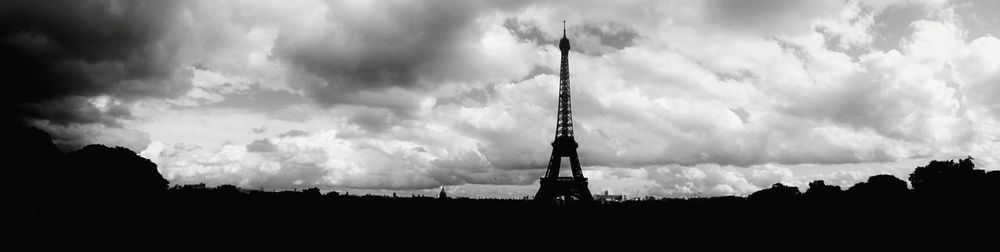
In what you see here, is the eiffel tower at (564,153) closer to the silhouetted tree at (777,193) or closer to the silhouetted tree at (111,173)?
the silhouetted tree at (777,193)

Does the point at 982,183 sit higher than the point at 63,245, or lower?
higher

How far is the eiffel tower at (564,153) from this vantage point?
87.9 metres

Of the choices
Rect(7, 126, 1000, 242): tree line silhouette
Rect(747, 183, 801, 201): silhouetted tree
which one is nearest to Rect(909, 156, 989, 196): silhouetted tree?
Rect(7, 126, 1000, 242): tree line silhouette

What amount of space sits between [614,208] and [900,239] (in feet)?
283

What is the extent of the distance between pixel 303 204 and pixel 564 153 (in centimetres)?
4588

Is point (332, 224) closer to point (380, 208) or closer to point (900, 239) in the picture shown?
point (380, 208)

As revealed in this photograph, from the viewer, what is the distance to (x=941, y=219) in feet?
189

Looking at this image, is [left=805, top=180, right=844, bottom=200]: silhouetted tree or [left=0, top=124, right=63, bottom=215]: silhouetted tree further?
[left=805, top=180, right=844, bottom=200]: silhouetted tree

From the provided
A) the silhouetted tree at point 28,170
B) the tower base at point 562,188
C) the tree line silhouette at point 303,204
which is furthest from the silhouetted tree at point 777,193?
Result: the silhouetted tree at point 28,170

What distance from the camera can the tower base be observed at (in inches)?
3506

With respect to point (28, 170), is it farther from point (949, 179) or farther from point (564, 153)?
point (949, 179)

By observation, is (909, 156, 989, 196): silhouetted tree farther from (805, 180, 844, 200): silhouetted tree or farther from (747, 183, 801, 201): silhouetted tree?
(747, 183, 801, 201): silhouetted tree

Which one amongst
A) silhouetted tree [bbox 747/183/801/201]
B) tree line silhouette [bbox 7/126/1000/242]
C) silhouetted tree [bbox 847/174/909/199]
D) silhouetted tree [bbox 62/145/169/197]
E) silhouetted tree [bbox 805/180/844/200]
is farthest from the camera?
silhouetted tree [bbox 747/183/801/201]

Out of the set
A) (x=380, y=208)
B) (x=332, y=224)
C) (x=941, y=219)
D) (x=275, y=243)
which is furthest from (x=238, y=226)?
(x=941, y=219)
